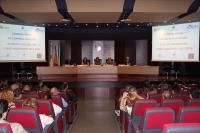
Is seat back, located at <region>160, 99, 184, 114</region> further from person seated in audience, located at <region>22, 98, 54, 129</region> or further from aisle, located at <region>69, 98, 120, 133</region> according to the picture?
person seated in audience, located at <region>22, 98, 54, 129</region>

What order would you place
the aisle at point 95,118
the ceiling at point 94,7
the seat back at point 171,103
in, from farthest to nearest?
1. the ceiling at point 94,7
2. the aisle at point 95,118
3. the seat back at point 171,103

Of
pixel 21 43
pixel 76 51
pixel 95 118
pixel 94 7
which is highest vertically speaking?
pixel 94 7

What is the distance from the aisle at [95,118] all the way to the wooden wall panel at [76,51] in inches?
280

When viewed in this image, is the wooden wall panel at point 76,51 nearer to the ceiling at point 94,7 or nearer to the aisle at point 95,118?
the ceiling at point 94,7

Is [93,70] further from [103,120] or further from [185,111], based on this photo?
[185,111]

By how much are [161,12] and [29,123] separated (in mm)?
7360

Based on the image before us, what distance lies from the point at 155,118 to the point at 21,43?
917 cm

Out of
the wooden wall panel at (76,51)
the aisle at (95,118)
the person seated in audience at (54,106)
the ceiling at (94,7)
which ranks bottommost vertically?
the aisle at (95,118)

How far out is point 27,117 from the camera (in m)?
2.52

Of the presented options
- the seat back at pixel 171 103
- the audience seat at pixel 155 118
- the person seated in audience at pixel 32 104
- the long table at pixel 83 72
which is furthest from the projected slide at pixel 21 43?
the audience seat at pixel 155 118

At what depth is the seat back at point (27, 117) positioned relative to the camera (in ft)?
8.11

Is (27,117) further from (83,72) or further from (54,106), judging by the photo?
(83,72)

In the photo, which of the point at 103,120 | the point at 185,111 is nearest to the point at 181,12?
the point at 103,120

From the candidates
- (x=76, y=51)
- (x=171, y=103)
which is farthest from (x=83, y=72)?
(x=171, y=103)
